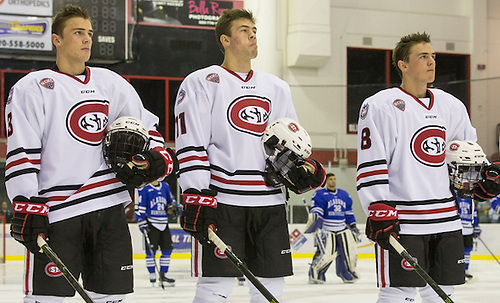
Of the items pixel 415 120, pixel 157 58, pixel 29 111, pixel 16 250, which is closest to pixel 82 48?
pixel 29 111

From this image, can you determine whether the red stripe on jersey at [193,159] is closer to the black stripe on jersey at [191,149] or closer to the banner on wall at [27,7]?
the black stripe on jersey at [191,149]

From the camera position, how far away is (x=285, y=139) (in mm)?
3162

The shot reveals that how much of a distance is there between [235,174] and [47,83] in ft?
2.66

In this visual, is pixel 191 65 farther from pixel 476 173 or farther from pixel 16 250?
pixel 476 173

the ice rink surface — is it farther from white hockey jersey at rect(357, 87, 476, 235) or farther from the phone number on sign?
white hockey jersey at rect(357, 87, 476, 235)

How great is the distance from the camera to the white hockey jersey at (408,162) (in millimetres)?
3475

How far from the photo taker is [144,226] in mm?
8414

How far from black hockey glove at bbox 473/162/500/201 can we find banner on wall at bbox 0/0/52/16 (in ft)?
27.7

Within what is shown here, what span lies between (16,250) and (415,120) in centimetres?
874

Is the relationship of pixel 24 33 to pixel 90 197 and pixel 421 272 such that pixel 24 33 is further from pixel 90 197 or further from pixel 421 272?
pixel 421 272

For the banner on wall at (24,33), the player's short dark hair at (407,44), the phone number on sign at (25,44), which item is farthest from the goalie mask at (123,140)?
the phone number on sign at (25,44)

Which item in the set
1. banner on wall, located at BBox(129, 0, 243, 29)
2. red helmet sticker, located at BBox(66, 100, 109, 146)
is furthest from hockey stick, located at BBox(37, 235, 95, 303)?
banner on wall, located at BBox(129, 0, 243, 29)

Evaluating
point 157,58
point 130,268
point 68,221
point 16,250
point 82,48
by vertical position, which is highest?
point 157,58

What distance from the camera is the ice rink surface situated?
700 cm
